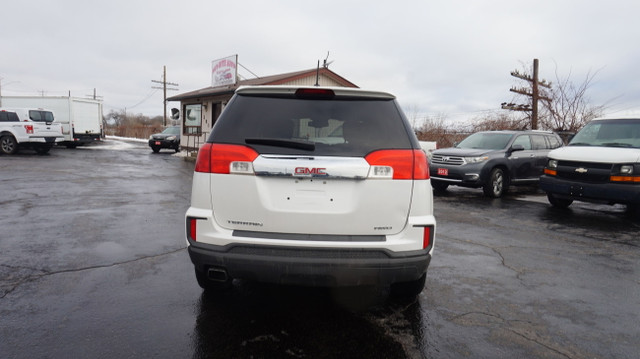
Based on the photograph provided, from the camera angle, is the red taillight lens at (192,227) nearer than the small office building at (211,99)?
Yes

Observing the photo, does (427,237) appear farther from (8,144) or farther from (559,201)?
(8,144)

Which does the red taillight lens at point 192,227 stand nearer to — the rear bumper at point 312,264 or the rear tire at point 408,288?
the rear bumper at point 312,264

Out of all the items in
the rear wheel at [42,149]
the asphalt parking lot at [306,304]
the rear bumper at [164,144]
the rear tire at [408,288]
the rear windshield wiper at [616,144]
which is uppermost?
the rear windshield wiper at [616,144]

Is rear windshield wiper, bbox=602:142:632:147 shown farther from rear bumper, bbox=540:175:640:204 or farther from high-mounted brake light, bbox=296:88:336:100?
high-mounted brake light, bbox=296:88:336:100

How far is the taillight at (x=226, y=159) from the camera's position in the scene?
108 inches

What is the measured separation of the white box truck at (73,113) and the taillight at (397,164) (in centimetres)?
2664

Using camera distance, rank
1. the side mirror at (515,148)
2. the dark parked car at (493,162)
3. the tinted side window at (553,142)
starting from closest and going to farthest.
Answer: the dark parked car at (493,162) < the side mirror at (515,148) < the tinted side window at (553,142)

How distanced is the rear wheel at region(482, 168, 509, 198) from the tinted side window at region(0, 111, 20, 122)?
20.3 meters

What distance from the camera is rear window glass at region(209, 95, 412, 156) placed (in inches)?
109

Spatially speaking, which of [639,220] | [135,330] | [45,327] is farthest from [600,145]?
[45,327]

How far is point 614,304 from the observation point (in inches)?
140

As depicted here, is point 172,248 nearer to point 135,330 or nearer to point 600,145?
point 135,330

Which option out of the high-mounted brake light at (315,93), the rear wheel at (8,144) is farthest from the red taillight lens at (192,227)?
the rear wheel at (8,144)

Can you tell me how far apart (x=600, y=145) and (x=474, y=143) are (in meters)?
3.49
